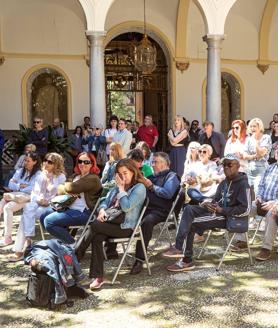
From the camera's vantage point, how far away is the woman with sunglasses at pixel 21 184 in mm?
5910

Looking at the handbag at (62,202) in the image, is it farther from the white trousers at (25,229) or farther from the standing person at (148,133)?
the standing person at (148,133)

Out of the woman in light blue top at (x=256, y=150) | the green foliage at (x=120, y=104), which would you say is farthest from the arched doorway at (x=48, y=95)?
the woman in light blue top at (x=256, y=150)

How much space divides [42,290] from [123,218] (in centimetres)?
110

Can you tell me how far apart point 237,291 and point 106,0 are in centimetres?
873

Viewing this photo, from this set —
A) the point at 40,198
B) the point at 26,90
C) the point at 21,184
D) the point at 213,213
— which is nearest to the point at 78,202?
the point at 40,198

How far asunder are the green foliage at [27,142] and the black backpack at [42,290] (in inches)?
230

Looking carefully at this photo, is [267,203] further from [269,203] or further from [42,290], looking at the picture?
[42,290]

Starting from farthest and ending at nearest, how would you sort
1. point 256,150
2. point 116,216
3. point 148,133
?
point 148,133, point 256,150, point 116,216

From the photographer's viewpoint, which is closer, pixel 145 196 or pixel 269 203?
pixel 145 196

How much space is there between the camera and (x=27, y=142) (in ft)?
31.1

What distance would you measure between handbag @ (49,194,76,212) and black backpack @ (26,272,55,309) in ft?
4.21

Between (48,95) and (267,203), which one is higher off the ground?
(48,95)

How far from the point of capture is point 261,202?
5535 millimetres

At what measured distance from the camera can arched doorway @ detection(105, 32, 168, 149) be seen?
1526 centimetres
